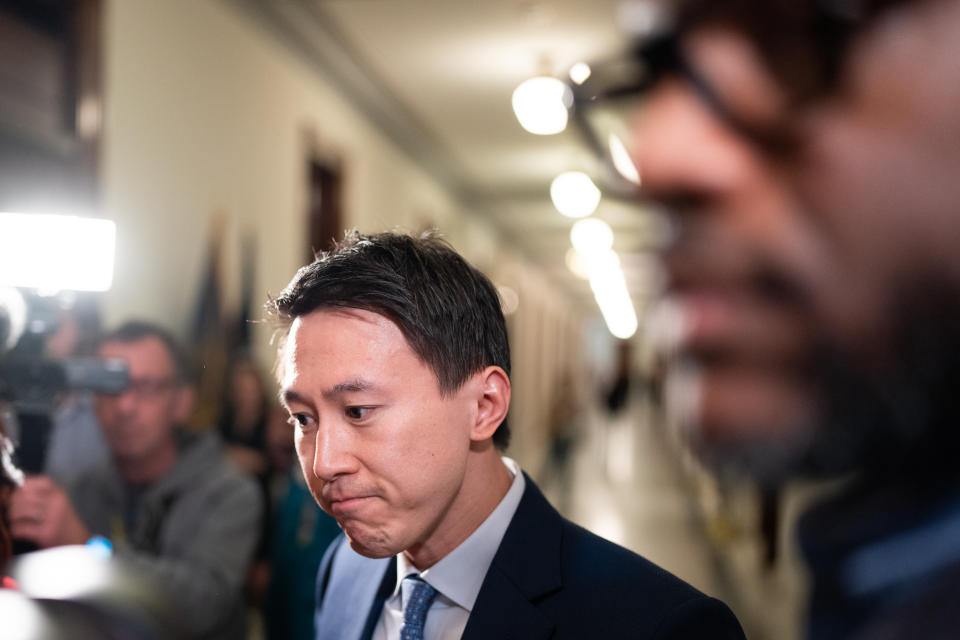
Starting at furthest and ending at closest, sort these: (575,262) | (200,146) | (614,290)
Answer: (614,290), (575,262), (200,146)

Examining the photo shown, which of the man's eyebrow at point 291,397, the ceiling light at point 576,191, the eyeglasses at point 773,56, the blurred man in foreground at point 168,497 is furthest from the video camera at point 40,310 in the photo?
the ceiling light at point 576,191

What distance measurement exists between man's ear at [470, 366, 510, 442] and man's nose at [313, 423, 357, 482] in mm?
215

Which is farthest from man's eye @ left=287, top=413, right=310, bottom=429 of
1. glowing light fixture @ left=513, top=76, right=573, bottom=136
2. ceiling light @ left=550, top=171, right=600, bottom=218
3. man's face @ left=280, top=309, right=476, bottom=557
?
ceiling light @ left=550, top=171, right=600, bottom=218

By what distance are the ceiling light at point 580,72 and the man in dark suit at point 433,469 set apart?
1.54 ft

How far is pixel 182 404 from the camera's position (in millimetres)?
2607

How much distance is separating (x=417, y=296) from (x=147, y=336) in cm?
154

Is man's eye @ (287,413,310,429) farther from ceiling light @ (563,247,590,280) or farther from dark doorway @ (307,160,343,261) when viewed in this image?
ceiling light @ (563,247,590,280)

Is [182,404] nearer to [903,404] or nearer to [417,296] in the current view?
[417,296]

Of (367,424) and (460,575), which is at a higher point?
(367,424)

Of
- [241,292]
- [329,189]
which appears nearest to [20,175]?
[241,292]

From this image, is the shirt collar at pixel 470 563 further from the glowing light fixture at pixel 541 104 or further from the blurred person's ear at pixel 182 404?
the glowing light fixture at pixel 541 104

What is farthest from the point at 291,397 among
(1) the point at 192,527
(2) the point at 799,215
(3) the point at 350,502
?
(1) the point at 192,527

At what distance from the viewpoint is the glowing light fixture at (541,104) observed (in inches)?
235

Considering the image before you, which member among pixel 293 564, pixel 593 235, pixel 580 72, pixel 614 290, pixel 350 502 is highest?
pixel 593 235
